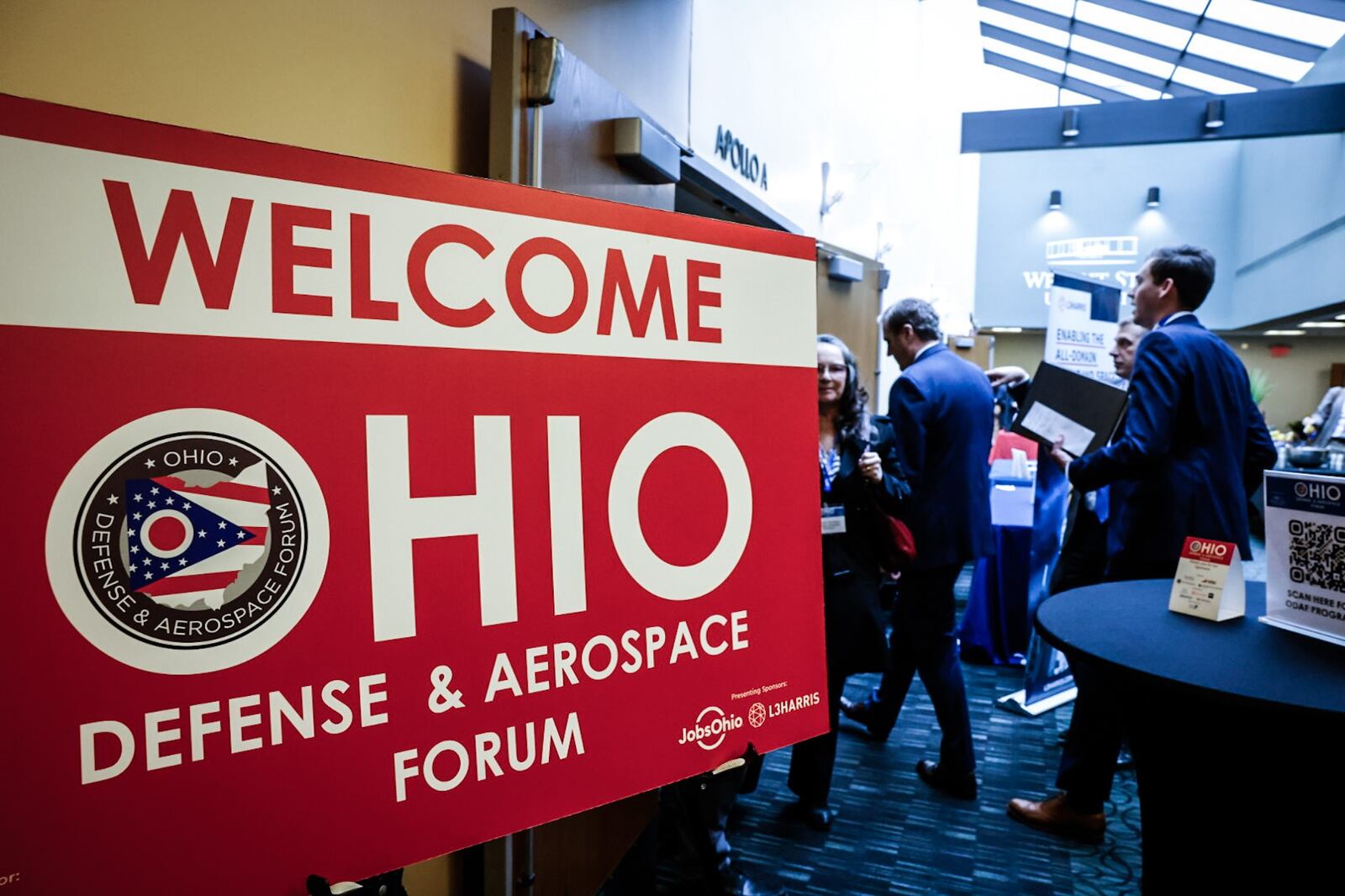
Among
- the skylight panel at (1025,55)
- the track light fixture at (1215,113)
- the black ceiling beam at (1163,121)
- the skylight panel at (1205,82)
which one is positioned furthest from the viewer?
the skylight panel at (1025,55)

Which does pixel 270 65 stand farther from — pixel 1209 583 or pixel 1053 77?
pixel 1053 77

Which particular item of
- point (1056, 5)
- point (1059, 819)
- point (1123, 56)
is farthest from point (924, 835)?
point (1123, 56)

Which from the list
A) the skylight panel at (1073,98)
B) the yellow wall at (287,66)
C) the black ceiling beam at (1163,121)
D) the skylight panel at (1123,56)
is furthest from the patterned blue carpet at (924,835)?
the skylight panel at (1073,98)

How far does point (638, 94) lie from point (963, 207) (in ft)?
32.9

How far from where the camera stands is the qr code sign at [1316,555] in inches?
51.3

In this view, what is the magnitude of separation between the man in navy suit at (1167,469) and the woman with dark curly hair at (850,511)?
524 mm

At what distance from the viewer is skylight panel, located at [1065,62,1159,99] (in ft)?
40.1

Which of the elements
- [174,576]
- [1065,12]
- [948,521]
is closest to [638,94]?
[948,521]

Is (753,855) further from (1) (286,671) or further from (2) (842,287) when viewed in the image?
(2) (842,287)

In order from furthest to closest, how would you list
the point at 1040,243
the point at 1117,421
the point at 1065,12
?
the point at 1040,243, the point at 1065,12, the point at 1117,421

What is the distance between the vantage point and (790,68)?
11.4 feet

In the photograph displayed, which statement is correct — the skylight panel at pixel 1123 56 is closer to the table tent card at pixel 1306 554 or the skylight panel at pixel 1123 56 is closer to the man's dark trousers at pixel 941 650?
the man's dark trousers at pixel 941 650

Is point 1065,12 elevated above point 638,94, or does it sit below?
above

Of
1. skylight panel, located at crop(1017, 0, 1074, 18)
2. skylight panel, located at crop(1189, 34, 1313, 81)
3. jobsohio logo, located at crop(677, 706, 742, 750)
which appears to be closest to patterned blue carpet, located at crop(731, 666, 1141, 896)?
jobsohio logo, located at crop(677, 706, 742, 750)
